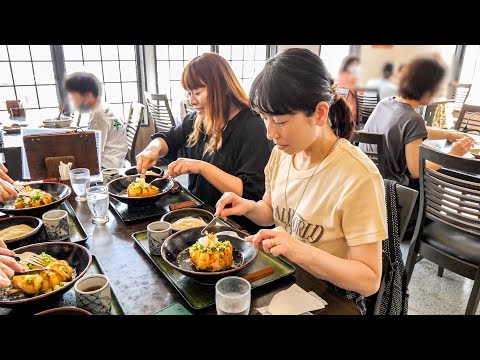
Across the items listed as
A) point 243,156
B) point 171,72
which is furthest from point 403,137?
point 171,72

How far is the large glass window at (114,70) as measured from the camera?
Result: 16.3 feet

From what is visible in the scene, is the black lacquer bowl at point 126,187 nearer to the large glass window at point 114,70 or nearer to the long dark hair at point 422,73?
the long dark hair at point 422,73

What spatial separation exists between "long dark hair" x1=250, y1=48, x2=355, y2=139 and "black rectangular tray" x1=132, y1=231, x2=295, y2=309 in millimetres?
469

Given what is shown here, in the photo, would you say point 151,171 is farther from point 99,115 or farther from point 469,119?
point 469,119

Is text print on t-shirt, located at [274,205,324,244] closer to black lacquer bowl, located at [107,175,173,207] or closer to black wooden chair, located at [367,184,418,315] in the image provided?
black wooden chair, located at [367,184,418,315]

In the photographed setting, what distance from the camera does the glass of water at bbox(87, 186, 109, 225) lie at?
140 cm

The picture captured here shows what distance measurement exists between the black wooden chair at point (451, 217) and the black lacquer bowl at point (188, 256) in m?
1.18

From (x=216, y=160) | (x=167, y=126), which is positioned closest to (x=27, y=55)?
(x=167, y=126)

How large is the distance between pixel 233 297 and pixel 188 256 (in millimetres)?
356

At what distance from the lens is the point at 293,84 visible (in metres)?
1.04

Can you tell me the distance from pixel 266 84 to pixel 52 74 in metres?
4.76
